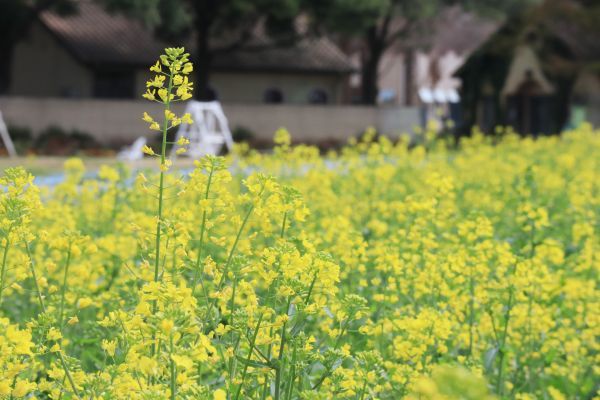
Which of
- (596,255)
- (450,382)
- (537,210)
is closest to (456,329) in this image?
(537,210)

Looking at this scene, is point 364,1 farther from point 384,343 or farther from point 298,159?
point 384,343

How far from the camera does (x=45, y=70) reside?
32.5 m

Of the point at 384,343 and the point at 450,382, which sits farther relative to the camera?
the point at 384,343

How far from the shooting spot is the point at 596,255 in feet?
16.7

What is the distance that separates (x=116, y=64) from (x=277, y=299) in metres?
29.3

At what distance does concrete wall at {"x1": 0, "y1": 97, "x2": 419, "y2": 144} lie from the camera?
27.9 metres

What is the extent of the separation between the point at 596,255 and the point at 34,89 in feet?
96.9

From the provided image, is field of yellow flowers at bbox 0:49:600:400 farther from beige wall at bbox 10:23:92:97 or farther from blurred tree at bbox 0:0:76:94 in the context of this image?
beige wall at bbox 10:23:92:97

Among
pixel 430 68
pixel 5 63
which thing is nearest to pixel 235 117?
pixel 5 63

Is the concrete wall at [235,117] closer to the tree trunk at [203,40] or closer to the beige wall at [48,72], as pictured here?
the tree trunk at [203,40]

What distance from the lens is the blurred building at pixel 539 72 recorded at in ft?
103

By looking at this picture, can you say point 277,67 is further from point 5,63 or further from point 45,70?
point 5,63

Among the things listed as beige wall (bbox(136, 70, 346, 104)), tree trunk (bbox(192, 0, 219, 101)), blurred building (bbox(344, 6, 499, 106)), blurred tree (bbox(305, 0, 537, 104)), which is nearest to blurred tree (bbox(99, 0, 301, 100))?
tree trunk (bbox(192, 0, 219, 101))

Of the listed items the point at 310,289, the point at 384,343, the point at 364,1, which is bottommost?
the point at 384,343
